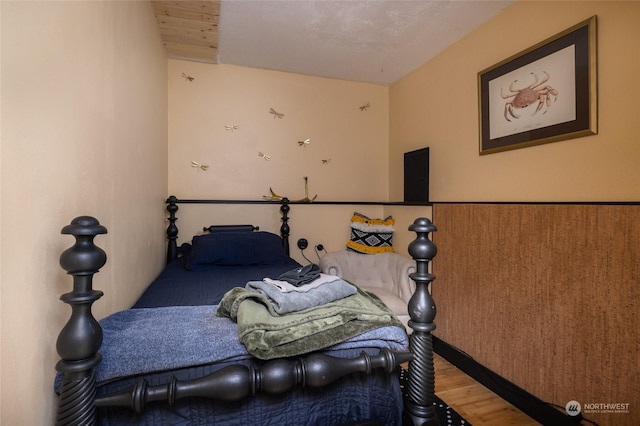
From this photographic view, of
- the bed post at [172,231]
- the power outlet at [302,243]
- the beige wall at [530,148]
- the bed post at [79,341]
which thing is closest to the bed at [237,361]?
the bed post at [79,341]

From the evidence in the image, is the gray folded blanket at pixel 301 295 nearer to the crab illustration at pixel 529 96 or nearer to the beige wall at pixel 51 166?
the beige wall at pixel 51 166

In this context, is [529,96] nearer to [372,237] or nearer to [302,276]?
[372,237]

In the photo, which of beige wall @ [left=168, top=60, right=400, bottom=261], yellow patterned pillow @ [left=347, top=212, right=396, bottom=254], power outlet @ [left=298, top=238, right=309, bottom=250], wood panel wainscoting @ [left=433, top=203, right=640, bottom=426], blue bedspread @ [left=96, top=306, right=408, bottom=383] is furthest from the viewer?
power outlet @ [left=298, top=238, right=309, bottom=250]

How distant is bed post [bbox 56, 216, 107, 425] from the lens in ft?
2.12

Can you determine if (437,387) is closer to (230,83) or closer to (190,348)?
(190,348)

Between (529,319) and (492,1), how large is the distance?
191cm

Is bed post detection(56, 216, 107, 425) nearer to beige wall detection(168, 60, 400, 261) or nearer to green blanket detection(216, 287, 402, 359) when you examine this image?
green blanket detection(216, 287, 402, 359)

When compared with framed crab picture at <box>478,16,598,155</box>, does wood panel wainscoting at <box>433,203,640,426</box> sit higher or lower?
lower

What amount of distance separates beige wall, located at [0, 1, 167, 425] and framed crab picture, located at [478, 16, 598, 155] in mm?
2143

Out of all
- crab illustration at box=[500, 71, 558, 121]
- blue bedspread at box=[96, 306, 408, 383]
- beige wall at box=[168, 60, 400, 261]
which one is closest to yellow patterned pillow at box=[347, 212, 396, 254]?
beige wall at box=[168, 60, 400, 261]

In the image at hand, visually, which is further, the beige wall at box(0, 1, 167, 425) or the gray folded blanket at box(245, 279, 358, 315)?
the gray folded blanket at box(245, 279, 358, 315)

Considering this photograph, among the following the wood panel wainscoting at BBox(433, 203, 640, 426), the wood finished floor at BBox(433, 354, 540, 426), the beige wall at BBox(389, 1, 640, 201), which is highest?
the beige wall at BBox(389, 1, 640, 201)

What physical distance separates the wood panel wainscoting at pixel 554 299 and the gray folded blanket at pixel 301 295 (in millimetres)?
1237

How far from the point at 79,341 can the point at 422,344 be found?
2.99 ft
